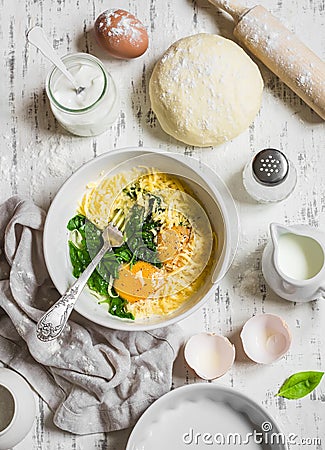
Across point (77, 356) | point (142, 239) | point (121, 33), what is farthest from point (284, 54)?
point (77, 356)

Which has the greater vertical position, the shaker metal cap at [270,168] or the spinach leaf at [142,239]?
the shaker metal cap at [270,168]

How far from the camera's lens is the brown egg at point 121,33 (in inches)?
52.8

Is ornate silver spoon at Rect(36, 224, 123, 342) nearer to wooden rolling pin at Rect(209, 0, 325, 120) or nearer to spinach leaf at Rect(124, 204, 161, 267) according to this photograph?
spinach leaf at Rect(124, 204, 161, 267)

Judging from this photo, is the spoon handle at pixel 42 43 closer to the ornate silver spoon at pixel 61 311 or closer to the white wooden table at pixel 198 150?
the white wooden table at pixel 198 150

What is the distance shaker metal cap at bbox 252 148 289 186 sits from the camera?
1266mm

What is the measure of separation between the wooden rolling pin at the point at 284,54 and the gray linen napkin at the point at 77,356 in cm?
50

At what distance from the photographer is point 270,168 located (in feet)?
4.16

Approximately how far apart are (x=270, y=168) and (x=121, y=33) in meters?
0.38

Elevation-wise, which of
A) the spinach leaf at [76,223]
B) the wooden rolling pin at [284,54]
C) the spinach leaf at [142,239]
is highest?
the wooden rolling pin at [284,54]

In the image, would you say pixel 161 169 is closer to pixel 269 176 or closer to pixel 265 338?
pixel 269 176

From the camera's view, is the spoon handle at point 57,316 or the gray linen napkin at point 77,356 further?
the gray linen napkin at point 77,356

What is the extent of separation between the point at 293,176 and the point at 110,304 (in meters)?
0.41

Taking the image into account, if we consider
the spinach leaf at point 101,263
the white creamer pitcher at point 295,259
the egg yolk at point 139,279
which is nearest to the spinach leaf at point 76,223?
the spinach leaf at point 101,263

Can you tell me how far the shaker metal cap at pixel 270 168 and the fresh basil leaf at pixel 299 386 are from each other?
1.18 ft
